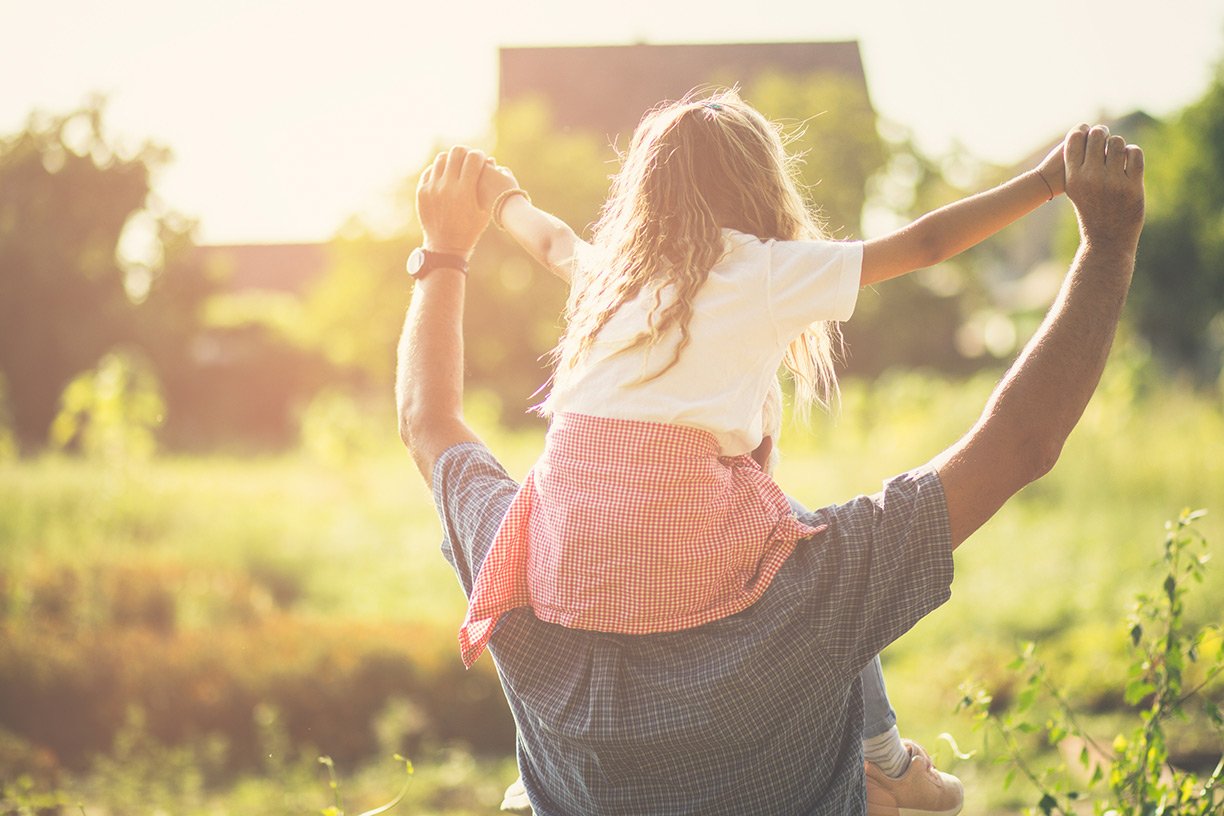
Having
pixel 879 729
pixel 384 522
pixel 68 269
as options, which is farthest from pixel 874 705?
pixel 68 269

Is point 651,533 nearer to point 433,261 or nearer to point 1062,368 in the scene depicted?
point 1062,368

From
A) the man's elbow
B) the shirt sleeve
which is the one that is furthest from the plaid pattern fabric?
the shirt sleeve

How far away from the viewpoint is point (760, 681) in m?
1.27

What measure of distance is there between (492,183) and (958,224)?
2.80 feet

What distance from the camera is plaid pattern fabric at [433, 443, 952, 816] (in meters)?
1.28

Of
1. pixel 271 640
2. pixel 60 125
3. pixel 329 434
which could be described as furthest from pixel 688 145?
pixel 60 125

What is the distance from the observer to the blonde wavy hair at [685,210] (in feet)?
4.63

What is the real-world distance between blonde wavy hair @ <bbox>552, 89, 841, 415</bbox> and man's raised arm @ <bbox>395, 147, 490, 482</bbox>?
27 centimetres

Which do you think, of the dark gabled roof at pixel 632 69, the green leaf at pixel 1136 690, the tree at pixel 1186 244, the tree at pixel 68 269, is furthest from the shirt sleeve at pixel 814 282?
the tree at pixel 1186 244

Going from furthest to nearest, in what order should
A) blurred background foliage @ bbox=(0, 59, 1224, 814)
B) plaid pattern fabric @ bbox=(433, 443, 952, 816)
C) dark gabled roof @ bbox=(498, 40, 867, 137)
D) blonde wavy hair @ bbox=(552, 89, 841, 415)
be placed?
blurred background foliage @ bbox=(0, 59, 1224, 814) < dark gabled roof @ bbox=(498, 40, 867, 137) < blonde wavy hair @ bbox=(552, 89, 841, 415) < plaid pattern fabric @ bbox=(433, 443, 952, 816)

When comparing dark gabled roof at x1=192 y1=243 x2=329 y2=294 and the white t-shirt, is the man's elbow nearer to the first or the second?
the white t-shirt

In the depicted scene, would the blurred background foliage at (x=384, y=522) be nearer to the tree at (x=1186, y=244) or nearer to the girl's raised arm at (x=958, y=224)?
the tree at (x=1186, y=244)

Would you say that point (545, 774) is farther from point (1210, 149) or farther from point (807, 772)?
point (1210, 149)

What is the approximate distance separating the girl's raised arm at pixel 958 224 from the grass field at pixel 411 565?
2704 millimetres
